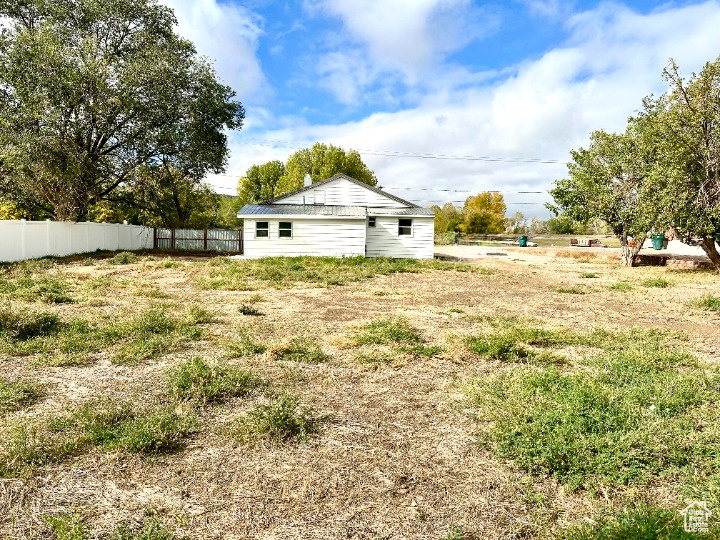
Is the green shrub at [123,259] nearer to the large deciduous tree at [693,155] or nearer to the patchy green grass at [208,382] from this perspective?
the patchy green grass at [208,382]

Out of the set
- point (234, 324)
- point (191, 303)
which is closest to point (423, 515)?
point (234, 324)

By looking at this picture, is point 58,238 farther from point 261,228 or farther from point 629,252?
point 629,252

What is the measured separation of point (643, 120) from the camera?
18672 mm

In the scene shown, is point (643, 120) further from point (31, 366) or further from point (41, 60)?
point (41, 60)

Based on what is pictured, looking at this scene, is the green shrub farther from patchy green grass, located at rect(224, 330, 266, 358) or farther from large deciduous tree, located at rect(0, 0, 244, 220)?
patchy green grass, located at rect(224, 330, 266, 358)

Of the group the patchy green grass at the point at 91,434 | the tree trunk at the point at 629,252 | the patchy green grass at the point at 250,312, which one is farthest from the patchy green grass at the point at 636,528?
the tree trunk at the point at 629,252

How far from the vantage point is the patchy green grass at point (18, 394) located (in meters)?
3.88

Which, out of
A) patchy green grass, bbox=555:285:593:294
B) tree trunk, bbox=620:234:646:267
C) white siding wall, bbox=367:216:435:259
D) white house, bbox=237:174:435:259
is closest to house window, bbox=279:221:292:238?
white house, bbox=237:174:435:259

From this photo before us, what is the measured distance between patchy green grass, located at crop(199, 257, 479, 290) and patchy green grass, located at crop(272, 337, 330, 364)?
6.00 meters

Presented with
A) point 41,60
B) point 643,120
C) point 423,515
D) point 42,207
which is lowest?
point 423,515

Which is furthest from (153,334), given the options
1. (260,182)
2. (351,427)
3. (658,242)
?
(260,182)

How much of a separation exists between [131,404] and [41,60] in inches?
810

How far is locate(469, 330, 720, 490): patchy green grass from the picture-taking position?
304 centimetres

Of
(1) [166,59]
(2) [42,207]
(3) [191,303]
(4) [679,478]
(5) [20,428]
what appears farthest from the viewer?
(2) [42,207]
